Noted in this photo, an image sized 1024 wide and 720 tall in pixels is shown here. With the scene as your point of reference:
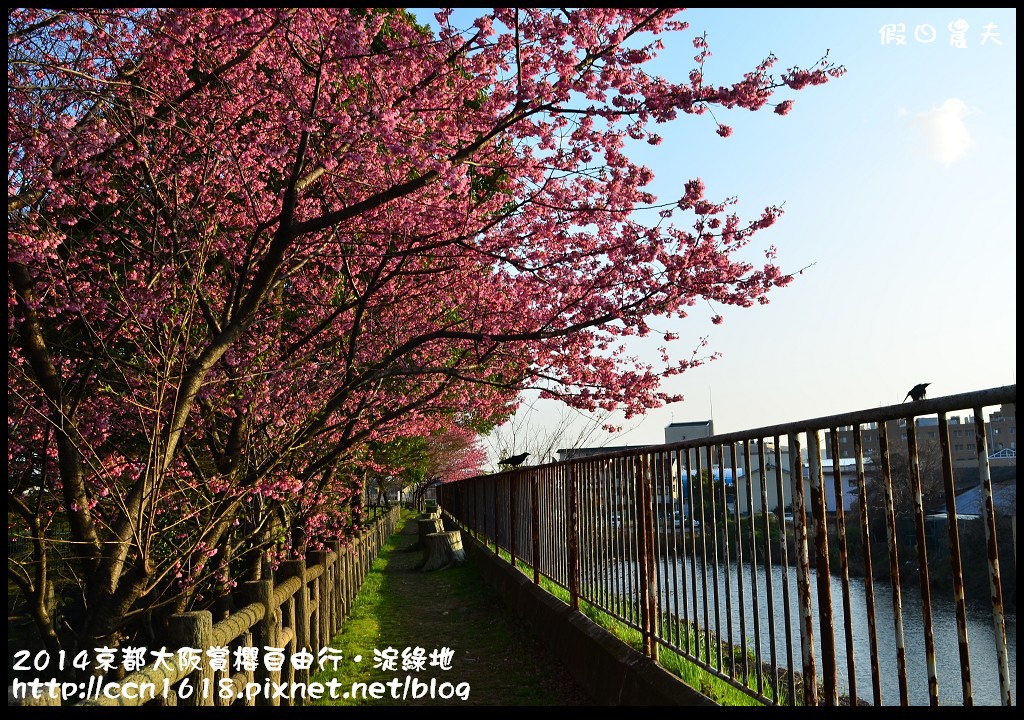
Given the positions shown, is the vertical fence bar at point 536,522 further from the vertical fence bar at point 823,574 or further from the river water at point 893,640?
the vertical fence bar at point 823,574

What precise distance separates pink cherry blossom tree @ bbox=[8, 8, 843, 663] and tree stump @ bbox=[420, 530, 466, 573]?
10296mm

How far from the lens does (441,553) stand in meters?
18.5

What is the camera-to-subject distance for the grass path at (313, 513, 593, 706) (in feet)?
23.2

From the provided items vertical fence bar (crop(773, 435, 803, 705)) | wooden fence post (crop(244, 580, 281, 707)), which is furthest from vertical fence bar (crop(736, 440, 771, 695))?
wooden fence post (crop(244, 580, 281, 707))

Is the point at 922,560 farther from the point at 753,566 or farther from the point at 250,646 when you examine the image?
the point at 250,646

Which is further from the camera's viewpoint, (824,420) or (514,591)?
(514,591)

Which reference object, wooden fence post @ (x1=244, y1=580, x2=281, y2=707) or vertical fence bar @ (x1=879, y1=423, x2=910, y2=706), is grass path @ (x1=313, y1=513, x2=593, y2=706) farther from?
vertical fence bar @ (x1=879, y1=423, x2=910, y2=706)

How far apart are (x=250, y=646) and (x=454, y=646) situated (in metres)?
4.15

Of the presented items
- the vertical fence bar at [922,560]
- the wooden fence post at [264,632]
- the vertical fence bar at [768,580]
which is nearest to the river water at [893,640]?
the vertical fence bar at [768,580]

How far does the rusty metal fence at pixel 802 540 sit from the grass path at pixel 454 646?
80cm

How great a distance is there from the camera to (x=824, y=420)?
3432 millimetres
